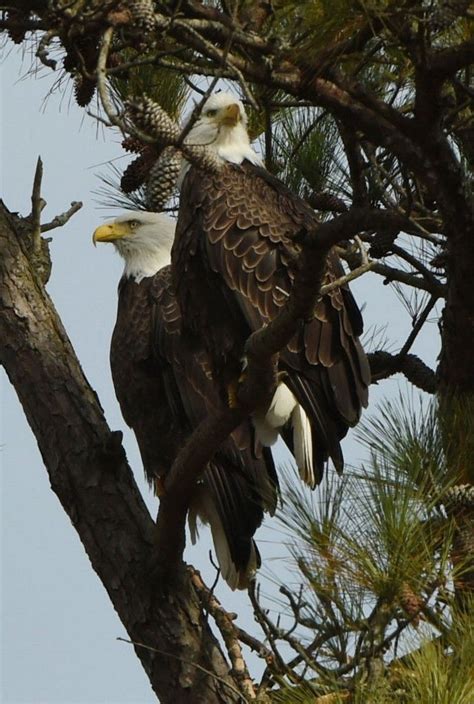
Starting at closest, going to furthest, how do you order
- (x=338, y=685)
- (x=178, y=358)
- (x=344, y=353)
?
(x=338, y=685), (x=344, y=353), (x=178, y=358)

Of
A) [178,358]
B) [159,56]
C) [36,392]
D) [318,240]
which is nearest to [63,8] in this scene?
[159,56]

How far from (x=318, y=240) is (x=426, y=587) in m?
0.69

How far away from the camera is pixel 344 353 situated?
3.83 metres

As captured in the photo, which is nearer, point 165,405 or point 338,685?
point 338,685

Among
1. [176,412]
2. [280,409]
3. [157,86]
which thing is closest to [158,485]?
[176,412]

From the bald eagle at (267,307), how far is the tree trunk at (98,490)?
1.24 feet

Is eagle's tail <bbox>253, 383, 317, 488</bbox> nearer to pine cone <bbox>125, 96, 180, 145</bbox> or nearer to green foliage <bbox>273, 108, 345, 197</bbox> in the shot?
green foliage <bbox>273, 108, 345, 197</bbox>

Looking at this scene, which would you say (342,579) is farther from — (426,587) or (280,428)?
(280,428)

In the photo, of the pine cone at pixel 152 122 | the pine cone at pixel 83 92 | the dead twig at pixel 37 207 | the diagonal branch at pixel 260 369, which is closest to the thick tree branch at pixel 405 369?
the diagonal branch at pixel 260 369

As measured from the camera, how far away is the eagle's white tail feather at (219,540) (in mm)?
4297

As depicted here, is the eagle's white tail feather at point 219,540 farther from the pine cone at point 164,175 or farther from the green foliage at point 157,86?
the green foliage at point 157,86

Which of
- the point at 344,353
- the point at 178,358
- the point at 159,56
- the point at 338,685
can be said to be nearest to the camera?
the point at 338,685

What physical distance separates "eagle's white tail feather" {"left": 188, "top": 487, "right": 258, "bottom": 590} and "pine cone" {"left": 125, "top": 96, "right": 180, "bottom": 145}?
2.03 m

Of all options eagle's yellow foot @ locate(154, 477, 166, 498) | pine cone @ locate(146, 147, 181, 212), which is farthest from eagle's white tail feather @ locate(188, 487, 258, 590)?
pine cone @ locate(146, 147, 181, 212)
